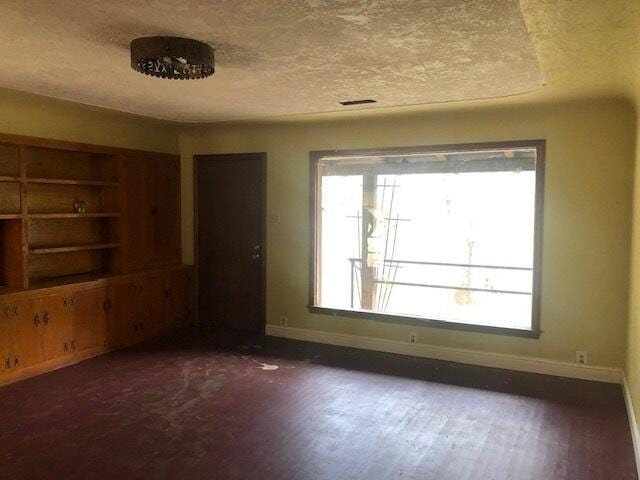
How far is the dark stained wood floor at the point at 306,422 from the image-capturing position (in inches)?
116

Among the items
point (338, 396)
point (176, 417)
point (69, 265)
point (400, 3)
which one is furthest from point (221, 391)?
point (400, 3)

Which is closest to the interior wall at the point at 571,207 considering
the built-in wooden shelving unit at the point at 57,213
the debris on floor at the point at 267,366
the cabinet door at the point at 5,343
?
the debris on floor at the point at 267,366

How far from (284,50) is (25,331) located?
324 cm

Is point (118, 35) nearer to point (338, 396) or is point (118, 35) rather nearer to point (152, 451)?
point (152, 451)

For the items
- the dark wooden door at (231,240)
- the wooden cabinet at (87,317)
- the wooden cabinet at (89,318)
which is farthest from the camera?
the dark wooden door at (231,240)

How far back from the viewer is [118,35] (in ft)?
8.48

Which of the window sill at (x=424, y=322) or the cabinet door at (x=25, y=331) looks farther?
the window sill at (x=424, y=322)

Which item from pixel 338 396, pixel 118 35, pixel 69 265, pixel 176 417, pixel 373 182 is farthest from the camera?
pixel 373 182

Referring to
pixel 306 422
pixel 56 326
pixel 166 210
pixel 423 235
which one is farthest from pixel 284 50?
pixel 423 235

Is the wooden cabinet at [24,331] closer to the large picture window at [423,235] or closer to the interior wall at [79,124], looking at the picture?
the interior wall at [79,124]

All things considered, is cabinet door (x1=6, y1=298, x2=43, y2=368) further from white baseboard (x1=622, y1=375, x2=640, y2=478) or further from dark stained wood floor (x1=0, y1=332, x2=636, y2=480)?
white baseboard (x1=622, y1=375, x2=640, y2=478)

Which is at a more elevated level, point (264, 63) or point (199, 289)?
point (264, 63)

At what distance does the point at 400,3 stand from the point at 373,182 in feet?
11.5

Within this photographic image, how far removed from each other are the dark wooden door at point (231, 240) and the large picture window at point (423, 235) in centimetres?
70
